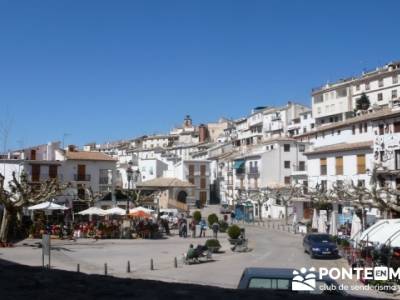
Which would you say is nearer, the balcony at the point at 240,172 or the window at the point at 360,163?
the window at the point at 360,163

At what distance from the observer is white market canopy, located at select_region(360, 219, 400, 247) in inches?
935

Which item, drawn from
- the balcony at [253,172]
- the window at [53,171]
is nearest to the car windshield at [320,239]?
the window at [53,171]

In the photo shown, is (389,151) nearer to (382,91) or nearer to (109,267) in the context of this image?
(109,267)

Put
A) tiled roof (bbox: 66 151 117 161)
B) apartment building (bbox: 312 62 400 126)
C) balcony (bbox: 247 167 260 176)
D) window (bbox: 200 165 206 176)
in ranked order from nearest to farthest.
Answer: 1. tiled roof (bbox: 66 151 117 161)
2. balcony (bbox: 247 167 260 176)
3. apartment building (bbox: 312 62 400 126)
4. window (bbox: 200 165 206 176)

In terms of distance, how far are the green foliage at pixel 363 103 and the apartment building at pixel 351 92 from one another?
46.1 inches

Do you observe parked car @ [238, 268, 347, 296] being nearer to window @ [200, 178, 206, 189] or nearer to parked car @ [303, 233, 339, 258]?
parked car @ [303, 233, 339, 258]

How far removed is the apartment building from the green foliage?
117 centimetres

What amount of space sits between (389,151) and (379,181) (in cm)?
286

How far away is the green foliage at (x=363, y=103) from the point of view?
82.1 meters

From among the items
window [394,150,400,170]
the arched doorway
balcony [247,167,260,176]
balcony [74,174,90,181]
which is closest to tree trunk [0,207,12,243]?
window [394,150,400,170]

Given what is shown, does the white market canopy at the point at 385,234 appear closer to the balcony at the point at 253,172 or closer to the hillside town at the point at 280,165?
the hillside town at the point at 280,165

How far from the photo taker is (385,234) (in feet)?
82.4

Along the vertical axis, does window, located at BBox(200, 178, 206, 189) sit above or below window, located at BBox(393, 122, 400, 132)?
below

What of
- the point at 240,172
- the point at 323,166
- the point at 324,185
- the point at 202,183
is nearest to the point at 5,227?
the point at 324,185
